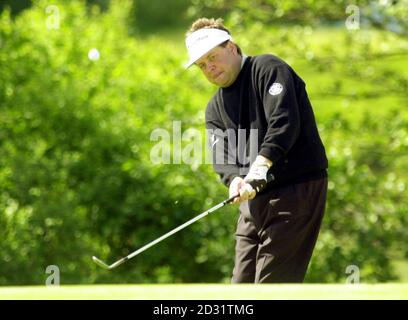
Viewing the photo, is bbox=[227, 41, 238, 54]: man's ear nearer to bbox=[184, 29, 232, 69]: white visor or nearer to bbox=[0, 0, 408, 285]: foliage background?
bbox=[184, 29, 232, 69]: white visor

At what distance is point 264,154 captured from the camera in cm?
529

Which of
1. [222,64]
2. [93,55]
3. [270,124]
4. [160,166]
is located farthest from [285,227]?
[93,55]

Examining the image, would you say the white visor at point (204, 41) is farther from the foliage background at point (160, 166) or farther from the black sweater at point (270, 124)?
the foliage background at point (160, 166)

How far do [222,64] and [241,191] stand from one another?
725 millimetres

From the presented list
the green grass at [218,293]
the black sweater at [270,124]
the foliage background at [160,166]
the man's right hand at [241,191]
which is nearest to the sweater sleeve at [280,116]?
the black sweater at [270,124]

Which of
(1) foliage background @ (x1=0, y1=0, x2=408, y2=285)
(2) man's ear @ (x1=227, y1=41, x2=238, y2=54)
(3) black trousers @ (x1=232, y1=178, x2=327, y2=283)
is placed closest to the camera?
(3) black trousers @ (x1=232, y1=178, x2=327, y2=283)

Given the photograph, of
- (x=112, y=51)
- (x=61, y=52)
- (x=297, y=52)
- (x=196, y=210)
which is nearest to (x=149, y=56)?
(x=112, y=51)

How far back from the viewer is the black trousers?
548 centimetres

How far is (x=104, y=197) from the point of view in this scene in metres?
11.9

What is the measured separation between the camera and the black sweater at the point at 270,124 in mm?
5293

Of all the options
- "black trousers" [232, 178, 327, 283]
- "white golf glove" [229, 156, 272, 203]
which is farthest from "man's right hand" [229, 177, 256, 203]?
"black trousers" [232, 178, 327, 283]

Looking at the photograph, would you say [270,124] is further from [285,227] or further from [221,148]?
[285,227]

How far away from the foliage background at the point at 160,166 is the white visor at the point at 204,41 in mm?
5621

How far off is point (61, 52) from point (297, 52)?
2972 mm
